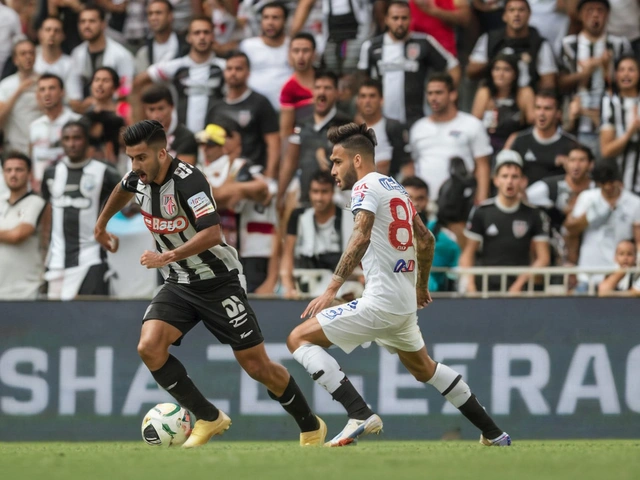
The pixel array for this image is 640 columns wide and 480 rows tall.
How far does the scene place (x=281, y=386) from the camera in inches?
334

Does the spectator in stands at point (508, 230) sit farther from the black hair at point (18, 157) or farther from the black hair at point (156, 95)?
the black hair at point (18, 157)

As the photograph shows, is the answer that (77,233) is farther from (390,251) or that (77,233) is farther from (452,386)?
(452,386)

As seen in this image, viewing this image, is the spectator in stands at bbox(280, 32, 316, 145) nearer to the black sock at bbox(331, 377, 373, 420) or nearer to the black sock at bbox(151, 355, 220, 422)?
the black sock at bbox(151, 355, 220, 422)

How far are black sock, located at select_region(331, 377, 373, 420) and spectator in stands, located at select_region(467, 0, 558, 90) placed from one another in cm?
571

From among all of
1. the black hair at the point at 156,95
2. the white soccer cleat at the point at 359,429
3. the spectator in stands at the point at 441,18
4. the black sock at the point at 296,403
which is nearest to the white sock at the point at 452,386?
the white soccer cleat at the point at 359,429

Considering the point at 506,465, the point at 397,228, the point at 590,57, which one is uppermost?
the point at 590,57

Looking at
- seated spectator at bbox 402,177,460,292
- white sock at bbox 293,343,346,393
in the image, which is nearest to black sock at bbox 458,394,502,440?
white sock at bbox 293,343,346,393

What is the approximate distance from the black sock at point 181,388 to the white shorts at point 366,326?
1145 mm

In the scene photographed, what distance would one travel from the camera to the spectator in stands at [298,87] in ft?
41.7

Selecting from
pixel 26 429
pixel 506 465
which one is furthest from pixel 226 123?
pixel 506 465

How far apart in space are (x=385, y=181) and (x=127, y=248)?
467 centimetres

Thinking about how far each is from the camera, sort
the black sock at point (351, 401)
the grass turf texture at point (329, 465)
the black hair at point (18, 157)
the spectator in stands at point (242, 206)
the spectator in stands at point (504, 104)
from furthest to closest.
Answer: the spectator in stands at point (504, 104), the black hair at point (18, 157), the spectator in stands at point (242, 206), the black sock at point (351, 401), the grass turf texture at point (329, 465)

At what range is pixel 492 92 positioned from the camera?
12.8 m

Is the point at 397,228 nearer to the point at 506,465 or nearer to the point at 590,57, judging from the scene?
the point at 506,465
